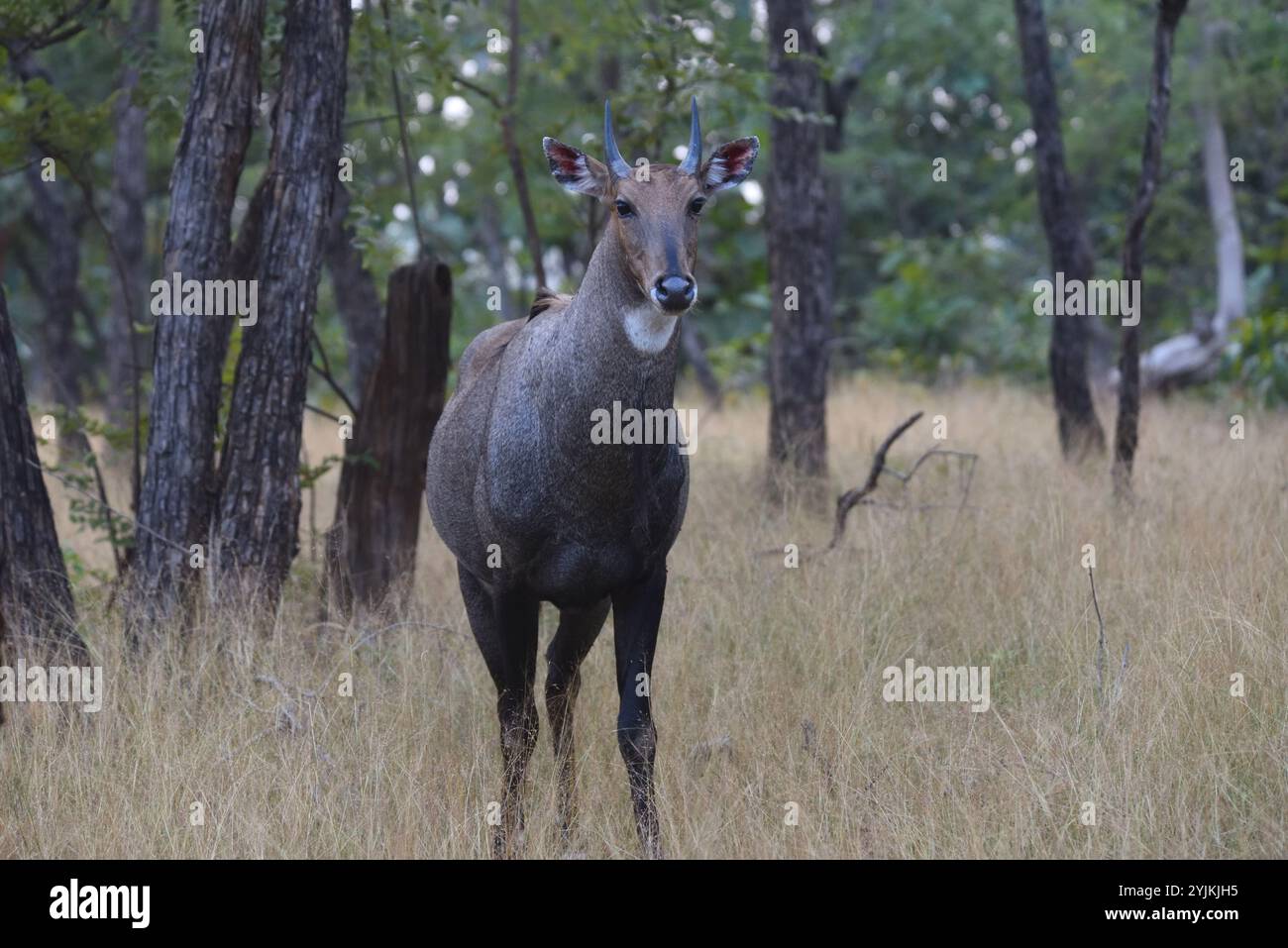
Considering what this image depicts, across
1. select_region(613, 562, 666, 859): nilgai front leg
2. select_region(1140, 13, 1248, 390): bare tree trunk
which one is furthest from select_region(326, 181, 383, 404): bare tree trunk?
select_region(1140, 13, 1248, 390): bare tree trunk

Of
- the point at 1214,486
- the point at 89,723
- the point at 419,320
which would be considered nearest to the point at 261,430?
the point at 419,320

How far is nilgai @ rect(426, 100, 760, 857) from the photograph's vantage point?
512cm

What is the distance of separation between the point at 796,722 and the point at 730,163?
220 centimetres

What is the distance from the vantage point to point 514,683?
562cm

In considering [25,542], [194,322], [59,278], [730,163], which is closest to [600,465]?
[730,163]

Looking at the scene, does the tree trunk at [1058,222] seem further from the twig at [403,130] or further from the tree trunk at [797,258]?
the twig at [403,130]

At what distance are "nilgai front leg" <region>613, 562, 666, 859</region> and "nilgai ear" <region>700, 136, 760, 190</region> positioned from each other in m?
1.42

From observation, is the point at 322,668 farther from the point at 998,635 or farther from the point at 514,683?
the point at 998,635

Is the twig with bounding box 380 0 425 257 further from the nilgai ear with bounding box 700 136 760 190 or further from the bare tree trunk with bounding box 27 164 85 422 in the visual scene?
the bare tree trunk with bounding box 27 164 85 422

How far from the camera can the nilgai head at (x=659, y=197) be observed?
4.80 metres

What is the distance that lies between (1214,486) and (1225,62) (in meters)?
11.9

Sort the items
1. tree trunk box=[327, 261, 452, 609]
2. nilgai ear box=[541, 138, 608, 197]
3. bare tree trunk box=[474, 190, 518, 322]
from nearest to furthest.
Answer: nilgai ear box=[541, 138, 608, 197] < tree trunk box=[327, 261, 452, 609] < bare tree trunk box=[474, 190, 518, 322]

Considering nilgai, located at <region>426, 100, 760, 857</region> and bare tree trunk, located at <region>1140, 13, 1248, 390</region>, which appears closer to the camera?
nilgai, located at <region>426, 100, 760, 857</region>
